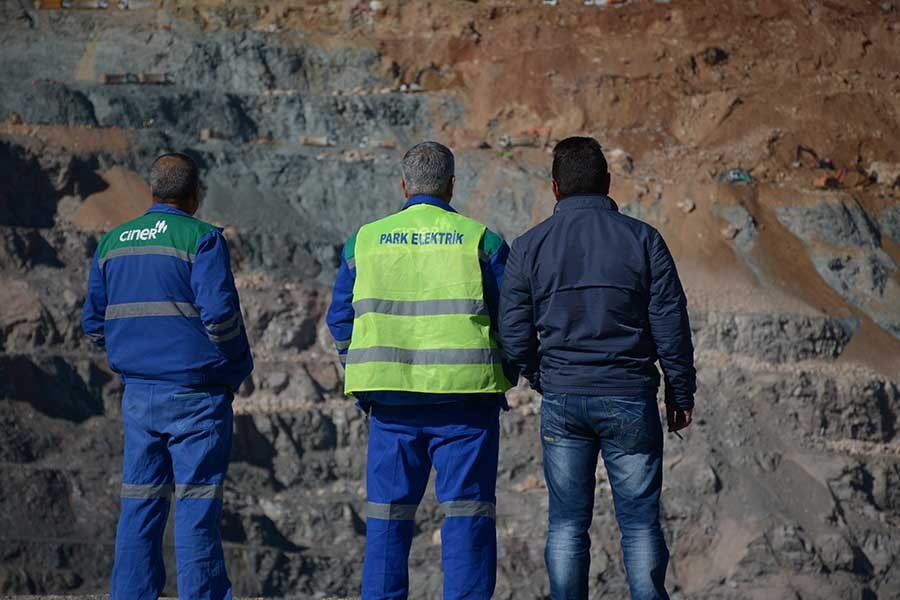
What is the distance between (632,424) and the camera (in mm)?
5289

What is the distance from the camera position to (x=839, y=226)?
21.8 meters

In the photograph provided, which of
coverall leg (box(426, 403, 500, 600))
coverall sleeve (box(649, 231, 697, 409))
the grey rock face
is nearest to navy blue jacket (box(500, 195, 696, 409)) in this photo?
coverall sleeve (box(649, 231, 697, 409))

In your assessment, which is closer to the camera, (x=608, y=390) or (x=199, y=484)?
(x=608, y=390)

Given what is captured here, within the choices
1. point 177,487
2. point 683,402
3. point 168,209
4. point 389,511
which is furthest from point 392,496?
point 168,209

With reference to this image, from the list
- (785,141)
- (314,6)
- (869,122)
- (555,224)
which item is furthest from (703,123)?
(555,224)

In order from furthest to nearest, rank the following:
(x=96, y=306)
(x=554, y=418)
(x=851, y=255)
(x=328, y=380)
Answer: (x=851, y=255), (x=328, y=380), (x=96, y=306), (x=554, y=418)

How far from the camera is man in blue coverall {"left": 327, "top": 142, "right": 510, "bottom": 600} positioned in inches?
215

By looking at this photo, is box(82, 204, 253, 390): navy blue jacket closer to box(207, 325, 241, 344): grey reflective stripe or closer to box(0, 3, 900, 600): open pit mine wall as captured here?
box(207, 325, 241, 344): grey reflective stripe

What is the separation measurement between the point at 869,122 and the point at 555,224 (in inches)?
800

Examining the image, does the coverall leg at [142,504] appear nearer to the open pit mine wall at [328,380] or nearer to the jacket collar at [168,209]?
the jacket collar at [168,209]

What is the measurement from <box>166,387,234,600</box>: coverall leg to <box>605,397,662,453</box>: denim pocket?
1.91m

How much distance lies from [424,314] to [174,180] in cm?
156

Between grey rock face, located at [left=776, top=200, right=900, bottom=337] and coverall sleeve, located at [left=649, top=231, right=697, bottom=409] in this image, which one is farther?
grey rock face, located at [left=776, top=200, right=900, bottom=337]

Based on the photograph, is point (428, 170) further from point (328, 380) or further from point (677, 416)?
point (328, 380)
